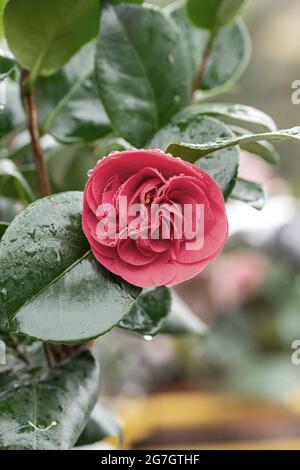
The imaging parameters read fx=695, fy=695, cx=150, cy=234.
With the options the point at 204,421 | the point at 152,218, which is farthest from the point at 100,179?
the point at 204,421

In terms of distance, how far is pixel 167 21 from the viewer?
2.12 ft

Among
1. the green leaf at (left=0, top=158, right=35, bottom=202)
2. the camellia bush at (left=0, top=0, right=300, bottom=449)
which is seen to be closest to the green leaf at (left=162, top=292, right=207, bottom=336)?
the camellia bush at (left=0, top=0, right=300, bottom=449)

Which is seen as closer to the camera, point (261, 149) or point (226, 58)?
point (261, 149)

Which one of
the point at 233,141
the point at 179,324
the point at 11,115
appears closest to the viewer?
the point at 233,141

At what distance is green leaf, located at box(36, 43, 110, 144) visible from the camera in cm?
72

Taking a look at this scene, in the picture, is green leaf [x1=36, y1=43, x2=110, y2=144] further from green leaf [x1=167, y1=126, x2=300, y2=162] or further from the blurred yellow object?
the blurred yellow object

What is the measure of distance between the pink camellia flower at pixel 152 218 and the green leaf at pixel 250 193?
0.34ft

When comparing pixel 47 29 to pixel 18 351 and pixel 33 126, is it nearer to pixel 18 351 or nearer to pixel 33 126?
pixel 33 126

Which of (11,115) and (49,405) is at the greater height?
(11,115)

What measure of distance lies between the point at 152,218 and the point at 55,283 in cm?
8

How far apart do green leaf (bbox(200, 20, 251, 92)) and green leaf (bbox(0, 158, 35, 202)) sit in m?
0.23

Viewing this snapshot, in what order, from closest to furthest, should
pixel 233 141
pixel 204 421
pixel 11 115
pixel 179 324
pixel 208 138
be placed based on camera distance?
1. pixel 233 141
2. pixel 208 138
3. pixel 11 115
4. pixel 179 324
5. pixel 204 421

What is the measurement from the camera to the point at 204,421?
1803 millimetres
